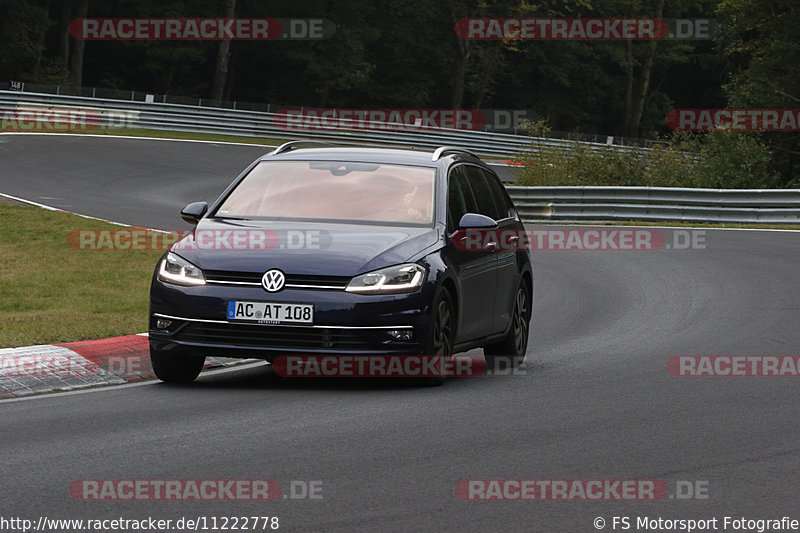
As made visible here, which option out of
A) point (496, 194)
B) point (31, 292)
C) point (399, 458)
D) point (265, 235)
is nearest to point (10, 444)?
point (399, 458)

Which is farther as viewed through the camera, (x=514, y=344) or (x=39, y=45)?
(x=39, y=45)

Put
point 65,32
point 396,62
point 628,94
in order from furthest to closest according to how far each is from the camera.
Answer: point 628,94 → point 396,62 → point 65,32

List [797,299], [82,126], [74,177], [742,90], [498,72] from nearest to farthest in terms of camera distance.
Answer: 1. [797,299]
2. [74,177]
3. [742,90]
4. [82,126]
5. [498,72]

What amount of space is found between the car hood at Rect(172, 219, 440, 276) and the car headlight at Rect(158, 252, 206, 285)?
5cm

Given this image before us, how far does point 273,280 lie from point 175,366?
3.77 ft

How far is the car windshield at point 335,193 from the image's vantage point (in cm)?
1044

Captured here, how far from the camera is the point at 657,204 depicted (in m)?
28.8

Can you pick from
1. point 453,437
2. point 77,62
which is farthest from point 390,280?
point 77,62

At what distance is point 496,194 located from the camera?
12195mm

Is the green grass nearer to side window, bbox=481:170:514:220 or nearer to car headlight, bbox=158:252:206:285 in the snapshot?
car headlight, bbox=158:252:206:285

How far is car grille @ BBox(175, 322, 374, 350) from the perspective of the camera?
9.31m

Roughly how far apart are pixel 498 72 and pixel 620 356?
230 feet

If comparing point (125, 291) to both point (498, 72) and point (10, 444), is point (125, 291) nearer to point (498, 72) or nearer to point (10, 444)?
point (10, 444)

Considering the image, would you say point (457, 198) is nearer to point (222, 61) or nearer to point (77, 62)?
point (222, 61)
